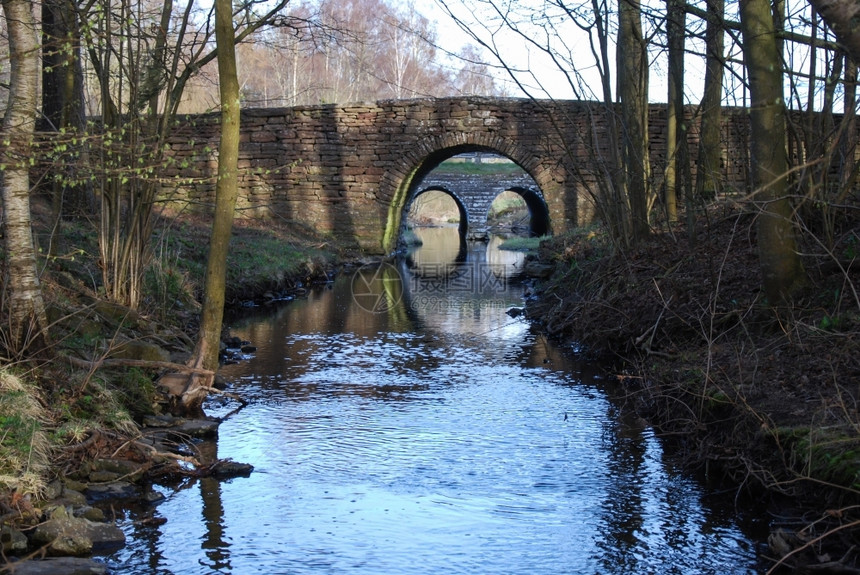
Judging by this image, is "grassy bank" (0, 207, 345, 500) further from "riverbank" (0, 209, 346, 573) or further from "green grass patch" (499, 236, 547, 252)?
"green grass patch" (499, 236, 547, 252)

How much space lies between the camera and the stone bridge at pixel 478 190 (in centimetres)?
3219

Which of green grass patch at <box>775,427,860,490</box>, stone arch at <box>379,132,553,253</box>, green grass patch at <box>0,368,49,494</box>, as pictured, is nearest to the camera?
green grass patch at <box>775,427,860,490</box>

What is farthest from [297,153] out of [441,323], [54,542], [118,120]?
[54,542]

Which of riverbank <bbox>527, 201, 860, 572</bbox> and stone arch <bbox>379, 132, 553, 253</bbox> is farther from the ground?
stone arch <bbox>379, 132, 553, 253</bbox>

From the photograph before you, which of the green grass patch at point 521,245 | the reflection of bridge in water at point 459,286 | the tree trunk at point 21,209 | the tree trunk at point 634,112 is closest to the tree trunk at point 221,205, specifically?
the tree trunk at point 21,209

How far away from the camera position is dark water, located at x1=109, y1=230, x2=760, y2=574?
4461 millimetres

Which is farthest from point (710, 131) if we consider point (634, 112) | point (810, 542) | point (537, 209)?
point (537, 209)

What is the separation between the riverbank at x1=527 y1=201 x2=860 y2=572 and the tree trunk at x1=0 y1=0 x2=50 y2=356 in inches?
162

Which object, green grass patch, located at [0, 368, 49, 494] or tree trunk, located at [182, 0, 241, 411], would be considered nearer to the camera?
green grass patch, located at [0, 368, 49, 494]

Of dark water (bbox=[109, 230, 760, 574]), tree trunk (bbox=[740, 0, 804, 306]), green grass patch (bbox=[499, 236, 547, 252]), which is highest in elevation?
tree trunk (bbox=[740, 0, 804, 306])

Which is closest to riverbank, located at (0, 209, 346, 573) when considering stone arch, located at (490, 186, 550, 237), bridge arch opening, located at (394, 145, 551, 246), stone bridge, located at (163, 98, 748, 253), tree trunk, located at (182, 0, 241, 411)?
tree trunk, located at (182, 0, 241, 411)

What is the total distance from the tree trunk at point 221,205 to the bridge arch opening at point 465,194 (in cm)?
1252

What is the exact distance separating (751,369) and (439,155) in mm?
14984

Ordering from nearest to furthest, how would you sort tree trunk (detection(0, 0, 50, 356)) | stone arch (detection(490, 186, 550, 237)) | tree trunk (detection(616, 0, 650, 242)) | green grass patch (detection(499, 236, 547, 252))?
tree trunk (detection(0, 0, 50, 356)) < tree trunk (detection(616, 0, 650, 242)) < green grass patch (detection(499, 236, 547, 252)) < stone arch (detection(490, 186, 550, 237))
